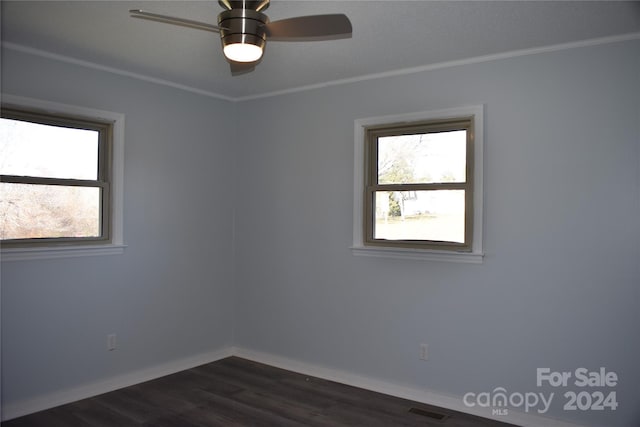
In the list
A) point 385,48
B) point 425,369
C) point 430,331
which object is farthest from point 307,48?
point 425,369

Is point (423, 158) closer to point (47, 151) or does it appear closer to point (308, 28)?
point (308, 28)

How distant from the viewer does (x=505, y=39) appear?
3.25 metres

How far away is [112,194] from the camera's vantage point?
4.05 metres

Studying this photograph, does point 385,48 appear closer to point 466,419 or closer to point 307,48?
point 307,48

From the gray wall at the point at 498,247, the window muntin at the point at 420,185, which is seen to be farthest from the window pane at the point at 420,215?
the gray wall at the point at 498,247

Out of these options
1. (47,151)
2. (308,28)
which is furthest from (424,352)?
(47,151)

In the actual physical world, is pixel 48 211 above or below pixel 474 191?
below

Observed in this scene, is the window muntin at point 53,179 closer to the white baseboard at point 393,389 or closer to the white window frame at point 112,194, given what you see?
the white window frame at point 112,194

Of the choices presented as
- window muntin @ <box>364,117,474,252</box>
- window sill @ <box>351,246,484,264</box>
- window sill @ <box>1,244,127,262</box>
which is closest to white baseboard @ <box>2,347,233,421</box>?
window sill @ <box>1,244,127,262</box>

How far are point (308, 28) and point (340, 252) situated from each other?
2331 mm

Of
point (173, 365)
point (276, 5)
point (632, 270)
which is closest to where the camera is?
point (276, 5)

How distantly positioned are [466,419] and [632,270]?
1459 millimetres

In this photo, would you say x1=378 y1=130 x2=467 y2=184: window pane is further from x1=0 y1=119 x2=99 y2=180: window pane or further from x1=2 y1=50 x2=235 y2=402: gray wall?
x1=0 y1=119 x2=99 y2=180: window pane

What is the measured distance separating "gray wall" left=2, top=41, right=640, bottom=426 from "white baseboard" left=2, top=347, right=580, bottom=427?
0.21ft
